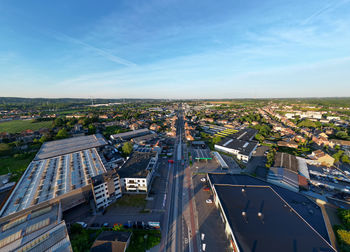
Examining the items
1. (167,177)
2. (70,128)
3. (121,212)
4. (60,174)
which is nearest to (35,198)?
(60,174)

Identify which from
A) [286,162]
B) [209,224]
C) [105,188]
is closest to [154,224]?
[209,224]

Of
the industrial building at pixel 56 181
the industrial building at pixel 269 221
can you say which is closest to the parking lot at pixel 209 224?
the industrial building at pixel 269 221

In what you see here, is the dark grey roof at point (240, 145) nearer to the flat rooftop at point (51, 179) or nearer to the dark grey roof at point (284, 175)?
the dark grey roof at point (284, 175)

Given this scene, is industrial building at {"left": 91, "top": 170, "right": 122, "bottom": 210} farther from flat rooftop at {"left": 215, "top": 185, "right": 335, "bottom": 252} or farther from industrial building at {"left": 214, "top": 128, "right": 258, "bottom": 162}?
industrial building at {"left": 214, "top": 128, "right": 258, "bottom": 162}

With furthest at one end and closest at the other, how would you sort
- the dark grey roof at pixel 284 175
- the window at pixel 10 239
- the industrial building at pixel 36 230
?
the dark grey roof at pixel 284 175, the window at pixel 10 239, the industrial building at pixel 36 230

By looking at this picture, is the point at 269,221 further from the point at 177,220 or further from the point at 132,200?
the point at 132,200

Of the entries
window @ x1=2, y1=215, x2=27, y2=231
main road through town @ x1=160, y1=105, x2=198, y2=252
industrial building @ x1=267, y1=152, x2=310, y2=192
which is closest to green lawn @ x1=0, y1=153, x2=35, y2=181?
window @ x1=2, y1=215, x2=27, y2=231
